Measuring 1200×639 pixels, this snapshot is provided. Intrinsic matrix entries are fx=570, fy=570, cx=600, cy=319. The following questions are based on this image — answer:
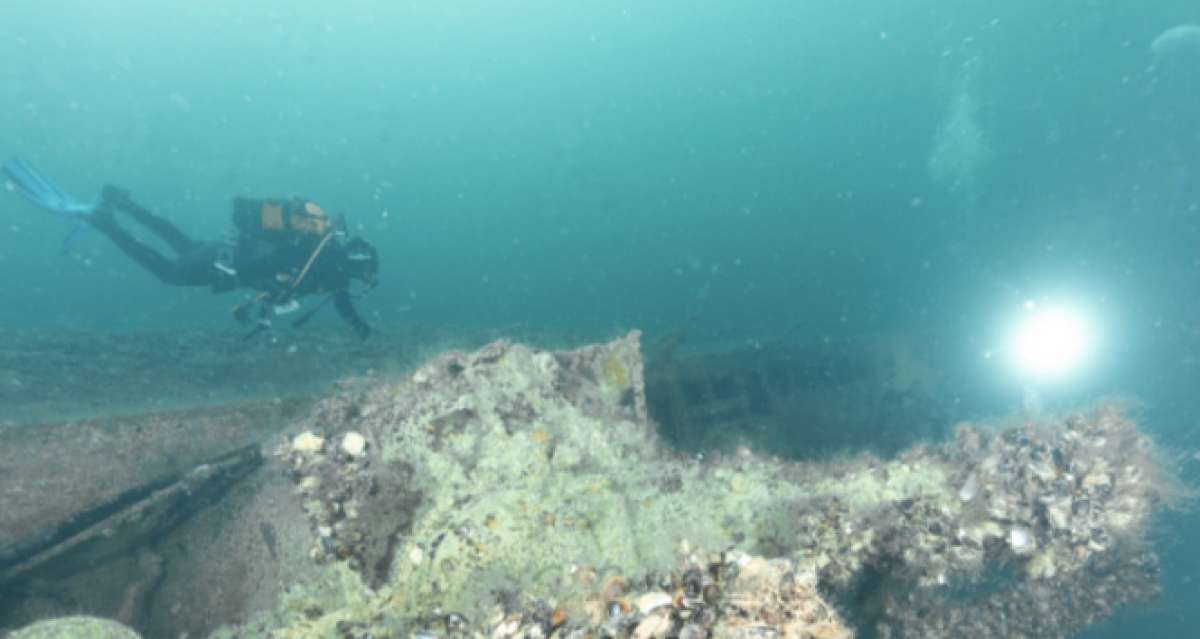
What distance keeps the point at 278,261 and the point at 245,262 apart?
0.62 m

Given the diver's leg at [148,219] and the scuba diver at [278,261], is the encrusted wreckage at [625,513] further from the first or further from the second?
the diver's leg at [148,219]

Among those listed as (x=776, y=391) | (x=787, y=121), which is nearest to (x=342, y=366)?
(x=776, y=391)

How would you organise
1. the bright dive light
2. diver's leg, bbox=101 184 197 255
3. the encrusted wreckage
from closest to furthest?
the encrusted wreckage → diver's leg, bbox=101 184 197 255 → the bright dive light

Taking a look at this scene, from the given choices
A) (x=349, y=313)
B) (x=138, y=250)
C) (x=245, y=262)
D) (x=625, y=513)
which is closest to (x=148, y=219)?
(x=138, y=250)

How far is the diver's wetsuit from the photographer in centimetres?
784

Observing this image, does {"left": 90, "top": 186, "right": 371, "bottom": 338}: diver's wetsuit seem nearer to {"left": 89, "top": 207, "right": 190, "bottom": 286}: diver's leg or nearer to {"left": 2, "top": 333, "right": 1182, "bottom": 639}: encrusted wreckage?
{"left": 89, "top": 207, "right": 190, "bottom": 286}: diver's leg

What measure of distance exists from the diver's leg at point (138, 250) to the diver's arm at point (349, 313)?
11.8 ft

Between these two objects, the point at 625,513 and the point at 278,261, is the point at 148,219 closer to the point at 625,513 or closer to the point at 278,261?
the point at 278,261

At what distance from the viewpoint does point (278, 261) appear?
841cm

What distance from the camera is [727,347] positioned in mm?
8703

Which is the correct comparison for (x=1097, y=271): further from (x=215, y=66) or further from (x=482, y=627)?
(x=215, y=66)

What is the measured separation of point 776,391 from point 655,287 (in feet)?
130

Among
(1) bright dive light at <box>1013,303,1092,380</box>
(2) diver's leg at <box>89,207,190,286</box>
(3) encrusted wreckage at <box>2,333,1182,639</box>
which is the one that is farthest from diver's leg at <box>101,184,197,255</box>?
(1) bright dive light at <box>1013,303,1092,380</box>

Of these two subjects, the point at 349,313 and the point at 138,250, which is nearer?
the point at 349,313
